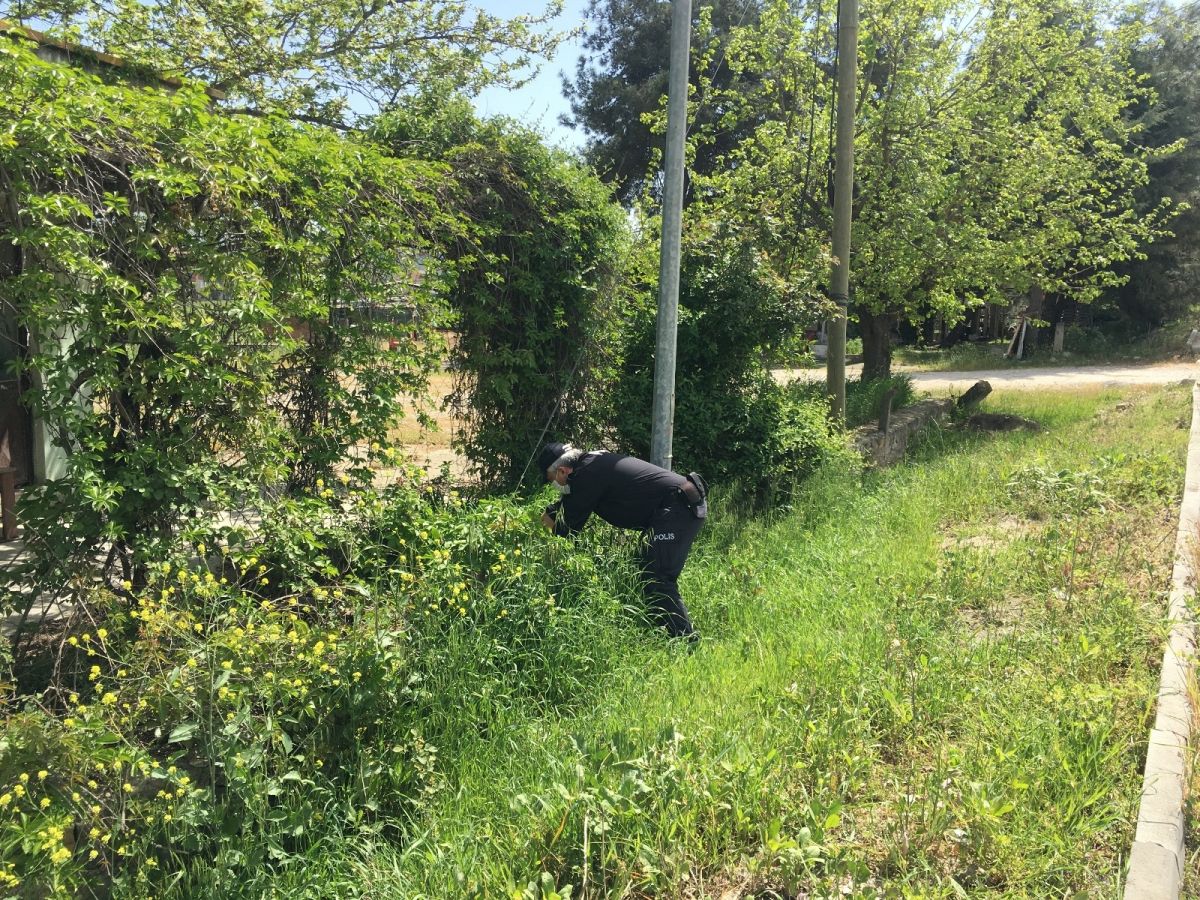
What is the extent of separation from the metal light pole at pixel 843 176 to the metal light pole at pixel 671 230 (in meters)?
4.05

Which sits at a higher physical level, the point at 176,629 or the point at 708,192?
the point at 708,192

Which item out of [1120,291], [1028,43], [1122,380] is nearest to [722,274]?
[1028,43]

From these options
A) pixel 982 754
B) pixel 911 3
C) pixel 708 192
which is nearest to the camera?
pixel 982 754

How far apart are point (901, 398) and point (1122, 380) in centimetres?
1000

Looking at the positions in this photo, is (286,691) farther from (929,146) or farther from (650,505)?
(929,146)

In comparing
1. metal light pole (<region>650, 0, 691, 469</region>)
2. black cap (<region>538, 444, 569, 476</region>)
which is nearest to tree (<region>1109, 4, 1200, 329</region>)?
metal light pole (<region>650, 0, 691, 469</region>)

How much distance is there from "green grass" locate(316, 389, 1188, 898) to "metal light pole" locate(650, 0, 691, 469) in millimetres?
1162

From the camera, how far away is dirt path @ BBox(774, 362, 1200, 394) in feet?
64.7

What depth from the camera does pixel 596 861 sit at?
3.01 meters

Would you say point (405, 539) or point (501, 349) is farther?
point (501, 349)

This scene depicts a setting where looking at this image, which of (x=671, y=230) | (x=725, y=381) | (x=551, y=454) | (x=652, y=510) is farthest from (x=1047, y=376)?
(x=551, y=454)

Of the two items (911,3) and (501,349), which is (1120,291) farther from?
(501,349)

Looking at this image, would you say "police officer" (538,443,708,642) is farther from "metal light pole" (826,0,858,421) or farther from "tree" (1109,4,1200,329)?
"tree" (1109,4,1200,329)

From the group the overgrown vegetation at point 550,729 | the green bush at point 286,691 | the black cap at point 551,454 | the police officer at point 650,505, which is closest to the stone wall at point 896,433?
the overgrown vegetation at point 550,729
